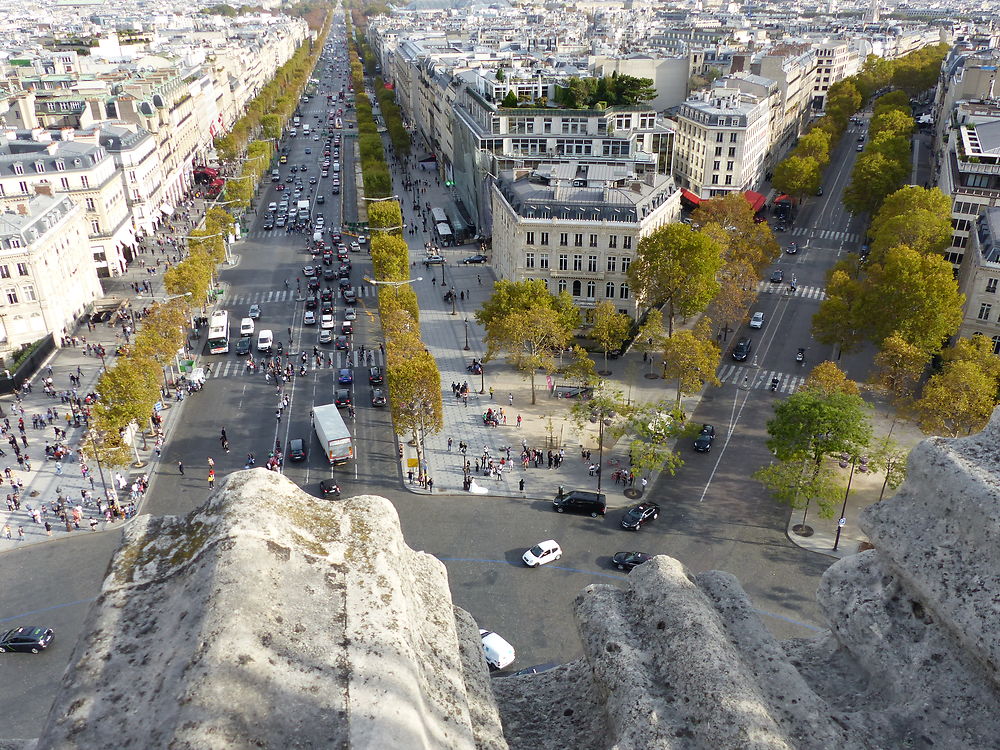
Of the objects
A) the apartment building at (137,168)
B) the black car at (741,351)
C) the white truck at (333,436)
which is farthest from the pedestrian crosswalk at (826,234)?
the apartment building at (137,168)

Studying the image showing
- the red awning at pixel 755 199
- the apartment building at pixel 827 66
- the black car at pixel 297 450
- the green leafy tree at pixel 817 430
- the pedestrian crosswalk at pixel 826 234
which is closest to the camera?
the green leafy tree at pixel 817 430

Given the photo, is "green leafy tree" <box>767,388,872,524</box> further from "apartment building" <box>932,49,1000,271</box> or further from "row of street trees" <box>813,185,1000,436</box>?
"apartment building" <box>932,49,1000,271</box>

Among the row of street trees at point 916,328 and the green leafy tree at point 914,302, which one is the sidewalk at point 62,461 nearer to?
the row of street trees at point 916,328

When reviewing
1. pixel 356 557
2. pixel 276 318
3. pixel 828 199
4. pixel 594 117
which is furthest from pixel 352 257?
pixel 356 557

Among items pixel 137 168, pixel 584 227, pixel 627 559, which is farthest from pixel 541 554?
pixel 137 168

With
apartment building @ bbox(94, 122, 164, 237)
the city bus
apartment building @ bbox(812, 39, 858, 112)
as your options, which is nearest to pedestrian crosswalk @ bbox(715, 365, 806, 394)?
the city bus

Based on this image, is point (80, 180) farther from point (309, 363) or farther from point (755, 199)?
point (755, 199)
